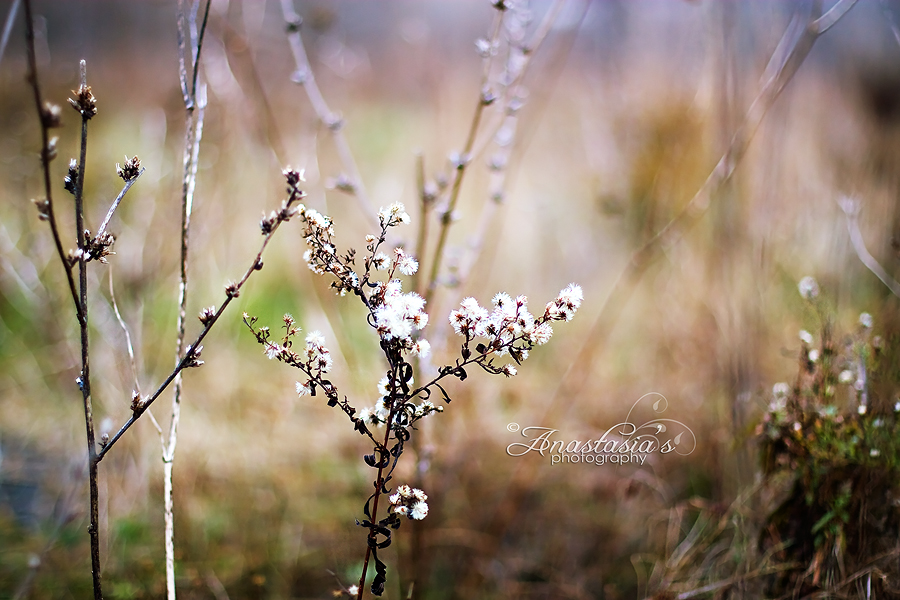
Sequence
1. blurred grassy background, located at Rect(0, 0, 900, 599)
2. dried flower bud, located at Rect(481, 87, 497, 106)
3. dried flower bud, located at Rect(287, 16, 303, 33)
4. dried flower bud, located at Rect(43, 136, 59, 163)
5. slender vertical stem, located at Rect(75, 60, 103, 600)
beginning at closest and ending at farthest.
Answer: dried flower bud, located at Rect(43, 136, 59, 163)
slender vertical stem, located at Rect(75, 60, 103, 600)
dried flower bud, located at Rect(481, 87, 497, 106)
dried flower bud, located at Rect(287, 16, 303, 33)
blurred grassy background, located at Rect(0, 0, 900, 599)

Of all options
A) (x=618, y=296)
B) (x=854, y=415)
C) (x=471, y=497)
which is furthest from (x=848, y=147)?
(x=471, y=497)

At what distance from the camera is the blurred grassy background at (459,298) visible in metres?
2.13

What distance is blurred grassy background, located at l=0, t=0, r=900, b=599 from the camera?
2.13 m

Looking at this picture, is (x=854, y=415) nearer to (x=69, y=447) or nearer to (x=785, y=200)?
(x=785, y=200)

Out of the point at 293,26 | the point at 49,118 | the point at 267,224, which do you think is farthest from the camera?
the point at 293,26

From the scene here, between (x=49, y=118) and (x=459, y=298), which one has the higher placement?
(x=459, y=298)

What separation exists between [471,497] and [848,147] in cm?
316

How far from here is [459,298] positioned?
2127 mm

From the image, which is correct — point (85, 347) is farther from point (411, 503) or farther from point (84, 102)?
point (411, 503)

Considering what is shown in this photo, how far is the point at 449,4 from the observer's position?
6.17 metres

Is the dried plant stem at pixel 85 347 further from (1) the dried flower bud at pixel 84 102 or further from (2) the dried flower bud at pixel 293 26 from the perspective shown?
(2) the dried flower bud at pixel 293 26

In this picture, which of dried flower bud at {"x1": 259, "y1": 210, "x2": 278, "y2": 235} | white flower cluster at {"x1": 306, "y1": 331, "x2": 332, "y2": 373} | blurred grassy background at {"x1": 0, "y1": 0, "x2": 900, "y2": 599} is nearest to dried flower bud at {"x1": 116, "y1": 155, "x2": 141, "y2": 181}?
dried flower bud at {"x1": 259, "y1": 210, "x2": 278, "y2": 235}

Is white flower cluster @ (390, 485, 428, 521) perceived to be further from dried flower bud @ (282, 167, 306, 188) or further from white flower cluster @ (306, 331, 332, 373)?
dried flower bud @ (282, 167, 306, 188)

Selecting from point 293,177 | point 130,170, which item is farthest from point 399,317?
point 130,170
